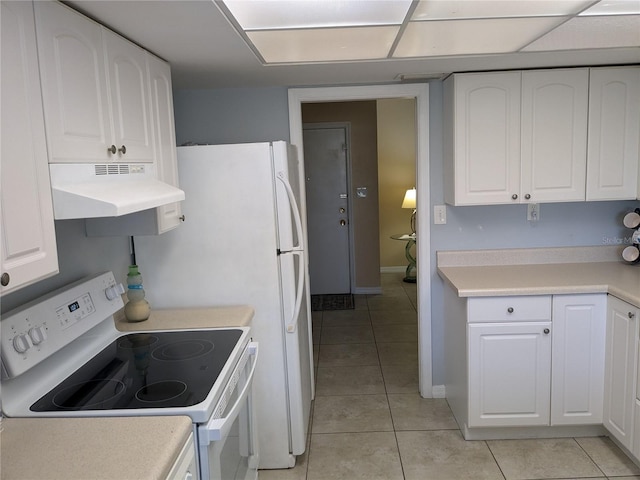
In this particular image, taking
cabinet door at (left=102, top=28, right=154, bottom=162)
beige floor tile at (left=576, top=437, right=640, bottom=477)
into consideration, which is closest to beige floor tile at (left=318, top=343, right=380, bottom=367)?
beige floor tile at (left=576, top=437, right=640, bottom=477)

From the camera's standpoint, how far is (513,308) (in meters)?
2.71

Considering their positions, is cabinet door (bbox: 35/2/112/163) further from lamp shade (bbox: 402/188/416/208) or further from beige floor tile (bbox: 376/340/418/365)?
lamp shade (bbox: 402/188/416/208)

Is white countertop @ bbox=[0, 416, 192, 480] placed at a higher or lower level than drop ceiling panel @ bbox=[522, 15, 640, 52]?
lower

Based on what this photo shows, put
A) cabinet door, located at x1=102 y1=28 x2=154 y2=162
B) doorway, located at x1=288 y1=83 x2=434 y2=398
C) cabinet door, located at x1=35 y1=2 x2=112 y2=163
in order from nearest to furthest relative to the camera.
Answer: cabinet door, located at x1=35 y1=2 x2=112 y2=163 → cabinet door, located at x1=102 y1=28 x2=154 y2=162 → doorway, located at x1=288 y1=83 x2=434 y2=398

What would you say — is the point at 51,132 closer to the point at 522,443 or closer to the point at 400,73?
the point at 400,73

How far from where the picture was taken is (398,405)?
3.33 meters

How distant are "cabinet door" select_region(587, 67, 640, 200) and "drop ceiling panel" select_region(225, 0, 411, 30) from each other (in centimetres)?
157

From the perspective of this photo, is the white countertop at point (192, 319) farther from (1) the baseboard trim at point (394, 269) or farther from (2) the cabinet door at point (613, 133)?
(1) the baseboard trim at point (394, 269)

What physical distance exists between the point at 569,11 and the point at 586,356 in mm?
1748

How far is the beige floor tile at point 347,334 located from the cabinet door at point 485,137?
1989mm

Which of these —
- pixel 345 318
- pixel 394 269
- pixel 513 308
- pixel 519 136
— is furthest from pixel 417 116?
pixel 394 269

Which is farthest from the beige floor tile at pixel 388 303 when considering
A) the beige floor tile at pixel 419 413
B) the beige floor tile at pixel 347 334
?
the beige floor tile at pixel 419 413

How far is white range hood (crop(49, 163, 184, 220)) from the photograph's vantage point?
4.58 ft

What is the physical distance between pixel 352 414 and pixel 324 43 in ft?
7.14
